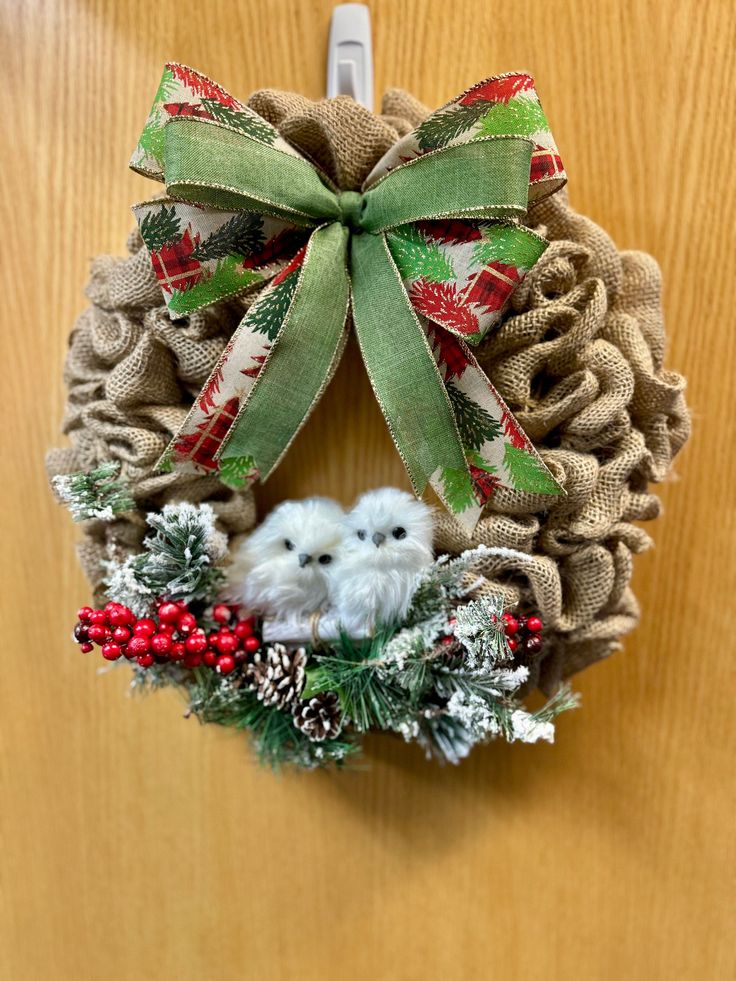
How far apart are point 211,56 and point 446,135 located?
33cm

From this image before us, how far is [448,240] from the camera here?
1.69 ft

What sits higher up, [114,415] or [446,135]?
[446,135]

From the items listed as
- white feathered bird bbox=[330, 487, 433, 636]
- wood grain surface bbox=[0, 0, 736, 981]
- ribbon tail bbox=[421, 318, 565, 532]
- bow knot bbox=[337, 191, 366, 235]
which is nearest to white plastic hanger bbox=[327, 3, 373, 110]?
wood grain surface bbox=[0, 0, 736, 981]

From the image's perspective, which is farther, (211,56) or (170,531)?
(211,56)

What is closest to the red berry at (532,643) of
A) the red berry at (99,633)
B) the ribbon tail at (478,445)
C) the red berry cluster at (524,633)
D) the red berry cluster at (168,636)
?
the red berry cluster at (524,633)

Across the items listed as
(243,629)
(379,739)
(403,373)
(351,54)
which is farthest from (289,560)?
(351,54)

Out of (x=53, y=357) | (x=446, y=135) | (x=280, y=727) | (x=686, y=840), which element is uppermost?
(x=446, y=135)

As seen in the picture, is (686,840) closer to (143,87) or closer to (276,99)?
(276,99)

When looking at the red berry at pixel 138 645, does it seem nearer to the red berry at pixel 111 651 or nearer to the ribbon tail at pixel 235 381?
the red berry at pixel 111 651

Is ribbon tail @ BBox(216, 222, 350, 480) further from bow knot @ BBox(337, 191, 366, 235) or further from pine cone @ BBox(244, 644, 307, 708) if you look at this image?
pine cone @ BBox(244, 644, 307, 708)

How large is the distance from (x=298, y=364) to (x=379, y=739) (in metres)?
0.41

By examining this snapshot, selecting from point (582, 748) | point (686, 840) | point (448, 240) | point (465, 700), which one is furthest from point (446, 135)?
point (686, 840)

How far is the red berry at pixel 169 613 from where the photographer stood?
1.80 ft

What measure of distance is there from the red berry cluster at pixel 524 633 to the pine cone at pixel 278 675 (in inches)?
6.5
